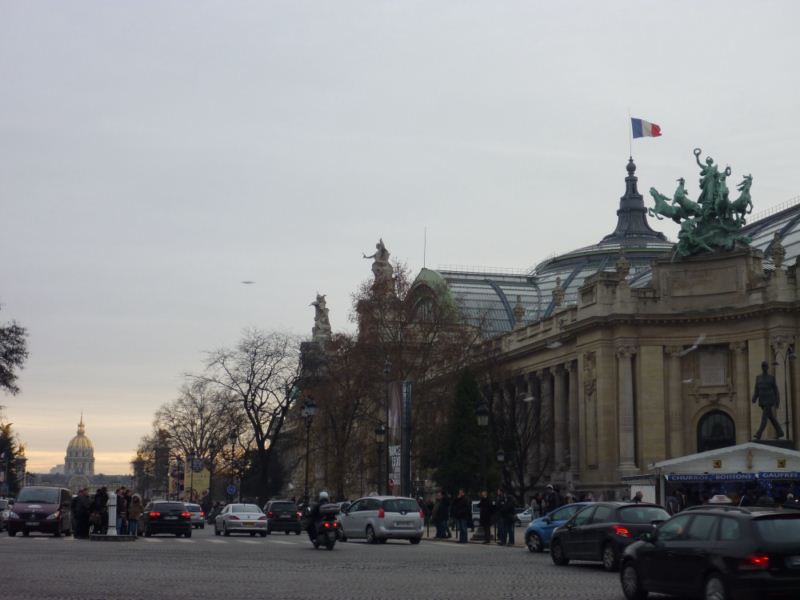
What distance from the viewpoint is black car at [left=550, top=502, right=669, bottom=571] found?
1121 inches

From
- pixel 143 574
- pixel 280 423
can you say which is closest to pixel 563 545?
pixel 143 574

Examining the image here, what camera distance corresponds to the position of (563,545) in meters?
30.9

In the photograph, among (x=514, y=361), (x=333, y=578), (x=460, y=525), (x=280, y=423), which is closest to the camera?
(x=333, y=578)

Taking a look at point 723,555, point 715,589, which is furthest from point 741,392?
point 723,555

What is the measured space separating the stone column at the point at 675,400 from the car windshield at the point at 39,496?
3982 centimetres

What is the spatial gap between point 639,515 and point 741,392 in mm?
48633

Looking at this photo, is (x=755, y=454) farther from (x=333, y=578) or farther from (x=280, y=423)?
(x=280, y=423)

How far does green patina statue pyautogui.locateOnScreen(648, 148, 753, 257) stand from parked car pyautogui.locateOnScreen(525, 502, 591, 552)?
136 feet

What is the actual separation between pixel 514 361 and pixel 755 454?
145 feet

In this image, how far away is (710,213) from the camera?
7688 centimetres

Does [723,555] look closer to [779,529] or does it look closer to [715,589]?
[715,589]

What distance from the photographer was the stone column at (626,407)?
76250 millimetres

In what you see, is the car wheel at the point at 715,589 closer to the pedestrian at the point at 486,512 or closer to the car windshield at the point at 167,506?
the pedestrian at the point at 486,512

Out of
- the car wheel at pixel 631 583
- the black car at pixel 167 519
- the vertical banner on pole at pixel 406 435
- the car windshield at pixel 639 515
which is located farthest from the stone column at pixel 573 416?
the car wheel at pixel 631 583
